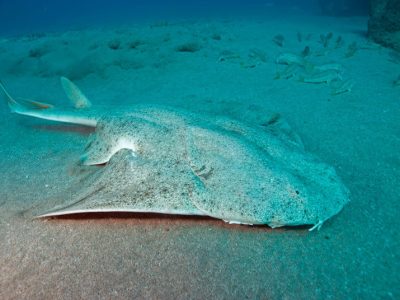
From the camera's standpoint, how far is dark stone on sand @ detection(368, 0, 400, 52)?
8508mm

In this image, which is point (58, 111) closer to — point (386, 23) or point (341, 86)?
point (341, 86)

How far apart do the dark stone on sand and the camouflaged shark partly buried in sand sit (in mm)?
7913

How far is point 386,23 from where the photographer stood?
8891 mm

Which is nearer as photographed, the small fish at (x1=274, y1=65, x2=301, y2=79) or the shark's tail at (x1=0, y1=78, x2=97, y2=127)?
the shark's tail at (x1=0, y1=78, x2=97, y2=127)

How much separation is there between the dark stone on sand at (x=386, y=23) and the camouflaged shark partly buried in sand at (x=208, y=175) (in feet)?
26.0

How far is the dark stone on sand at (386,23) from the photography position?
27.9 feet

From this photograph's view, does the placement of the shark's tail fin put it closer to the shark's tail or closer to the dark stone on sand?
the shark's tail

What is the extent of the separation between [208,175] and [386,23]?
32.1ft

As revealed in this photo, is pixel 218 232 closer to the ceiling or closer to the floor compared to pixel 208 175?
closer to the floor

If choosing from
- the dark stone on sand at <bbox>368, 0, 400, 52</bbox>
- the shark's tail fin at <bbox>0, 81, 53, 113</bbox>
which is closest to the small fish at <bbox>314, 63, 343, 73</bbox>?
the dark stone on sand at <bbox>368, 0, 400, 52</bbox>

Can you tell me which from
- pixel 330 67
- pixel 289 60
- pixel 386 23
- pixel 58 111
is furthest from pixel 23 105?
pixel 386 23

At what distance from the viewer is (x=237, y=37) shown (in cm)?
984

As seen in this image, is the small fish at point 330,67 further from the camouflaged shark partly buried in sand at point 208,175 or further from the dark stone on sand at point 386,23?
the camouflaged shark partly buried in sand at point 208,175

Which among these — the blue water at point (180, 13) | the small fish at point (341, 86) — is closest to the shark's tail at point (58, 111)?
the small fish at point (341, 86)
